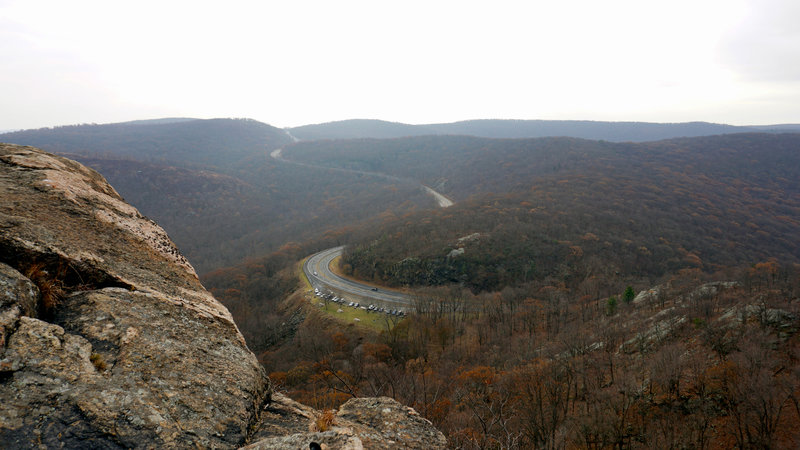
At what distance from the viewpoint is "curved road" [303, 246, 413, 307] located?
172 ft

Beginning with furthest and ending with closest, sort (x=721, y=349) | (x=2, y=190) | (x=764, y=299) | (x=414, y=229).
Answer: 1. (x=414, y=229)
2. (x=764, y=299)
3. (x=721, y=349)
4. (x=2, y=190)

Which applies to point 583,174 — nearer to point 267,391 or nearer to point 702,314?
point 702,314

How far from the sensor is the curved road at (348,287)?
172ft

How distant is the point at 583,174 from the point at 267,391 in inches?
5453

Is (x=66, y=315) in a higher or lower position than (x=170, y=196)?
higher

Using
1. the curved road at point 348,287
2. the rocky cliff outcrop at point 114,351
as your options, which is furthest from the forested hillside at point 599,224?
the rocky cliff outcrop at point 114,351

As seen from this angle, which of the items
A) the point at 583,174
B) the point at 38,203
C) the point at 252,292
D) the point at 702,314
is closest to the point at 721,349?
the point at 702,314

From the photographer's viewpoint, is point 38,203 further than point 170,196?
No

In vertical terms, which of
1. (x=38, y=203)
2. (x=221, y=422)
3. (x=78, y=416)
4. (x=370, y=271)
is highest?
(x=38, y=203)

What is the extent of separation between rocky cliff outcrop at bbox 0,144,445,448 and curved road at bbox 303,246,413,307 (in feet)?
148

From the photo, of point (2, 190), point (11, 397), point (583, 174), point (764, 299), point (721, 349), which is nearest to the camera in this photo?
point (11, 397)

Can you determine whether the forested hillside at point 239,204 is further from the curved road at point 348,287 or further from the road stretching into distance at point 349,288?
the curved road at point 348,287

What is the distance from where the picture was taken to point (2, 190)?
6246 millimetres

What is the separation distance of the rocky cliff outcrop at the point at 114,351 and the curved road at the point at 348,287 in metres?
45.2
